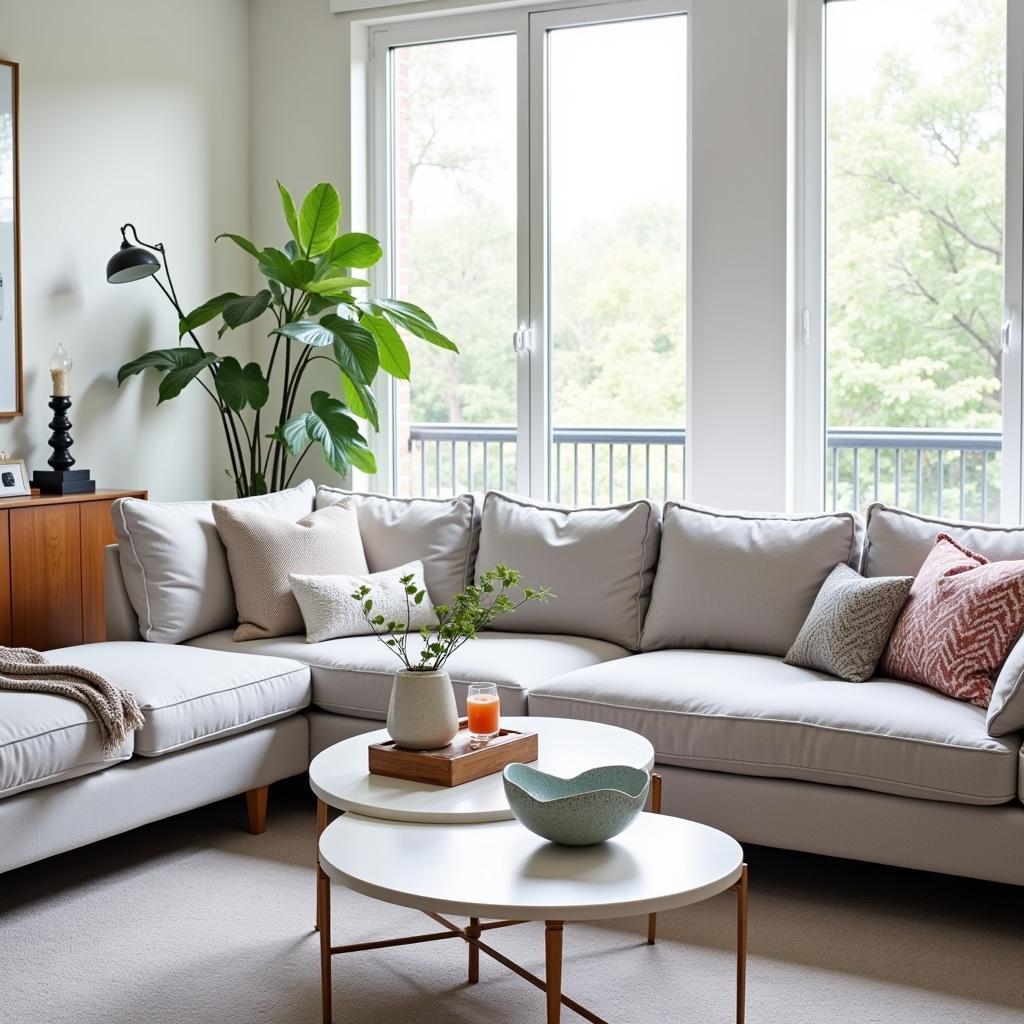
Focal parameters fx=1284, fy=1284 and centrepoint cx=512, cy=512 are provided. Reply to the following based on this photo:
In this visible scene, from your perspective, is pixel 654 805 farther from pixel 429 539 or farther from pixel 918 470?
pixel 918 470

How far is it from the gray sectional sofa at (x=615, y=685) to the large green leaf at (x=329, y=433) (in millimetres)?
178

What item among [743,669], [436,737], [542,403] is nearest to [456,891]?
[436,737]

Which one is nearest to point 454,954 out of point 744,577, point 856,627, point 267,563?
point 856,627

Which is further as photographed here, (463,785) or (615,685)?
(615,685)

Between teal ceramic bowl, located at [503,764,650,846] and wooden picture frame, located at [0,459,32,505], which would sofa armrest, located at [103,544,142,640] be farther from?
teal ceramic bowl, located at [503,764,650,846]

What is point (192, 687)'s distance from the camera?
320 cm

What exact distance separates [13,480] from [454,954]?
2.20 meters

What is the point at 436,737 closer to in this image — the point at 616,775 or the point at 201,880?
the point at 616,775

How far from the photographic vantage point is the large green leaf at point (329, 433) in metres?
4.48

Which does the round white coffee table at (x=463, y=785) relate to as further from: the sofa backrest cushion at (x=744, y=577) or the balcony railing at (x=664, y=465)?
the balcony railing at (x=664, y=465)

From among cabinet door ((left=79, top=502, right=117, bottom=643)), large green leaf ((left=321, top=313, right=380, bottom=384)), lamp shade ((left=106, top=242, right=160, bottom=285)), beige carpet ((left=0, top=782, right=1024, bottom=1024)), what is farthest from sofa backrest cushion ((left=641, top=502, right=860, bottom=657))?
lamp shade ((left=106, top=242, right=160, bottom=285))

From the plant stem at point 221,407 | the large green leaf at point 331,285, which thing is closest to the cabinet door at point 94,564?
the plant stem at point 221,407

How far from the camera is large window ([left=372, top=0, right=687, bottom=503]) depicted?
461 cm

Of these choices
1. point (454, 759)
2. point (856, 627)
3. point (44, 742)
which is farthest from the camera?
point (856, 627)
